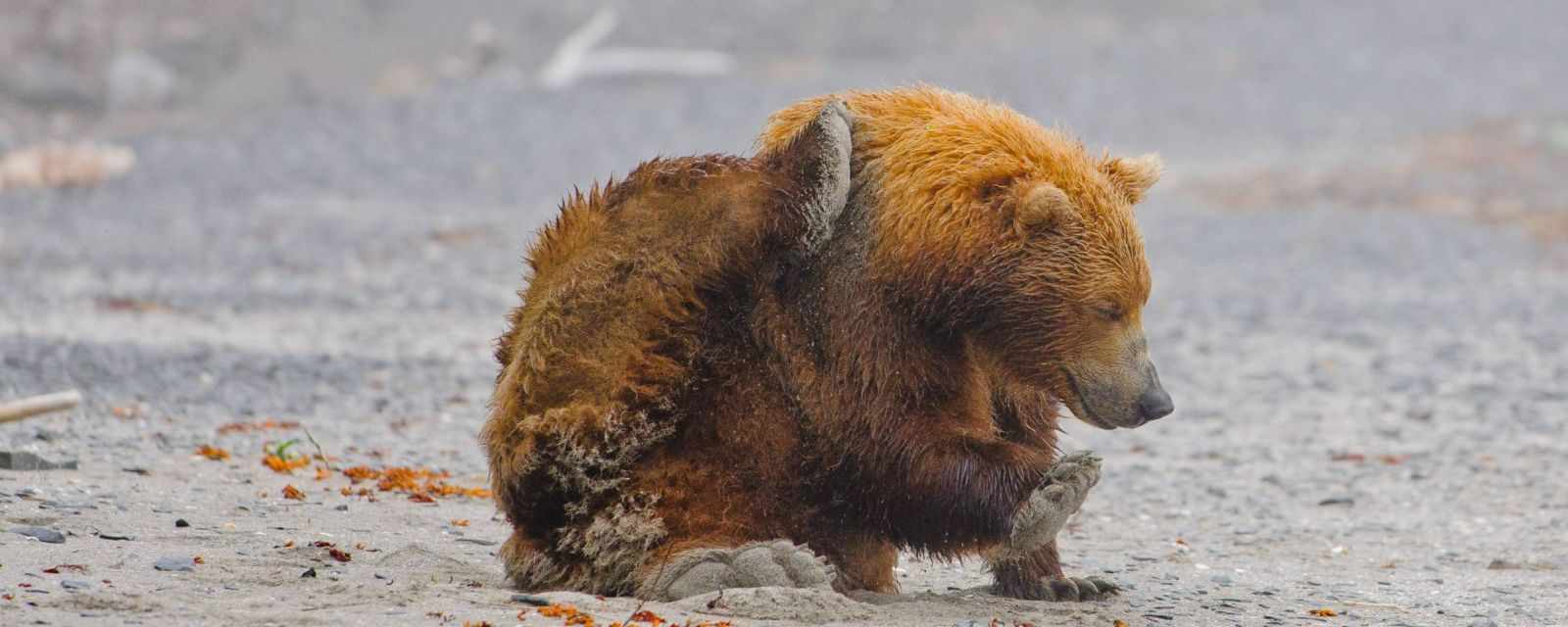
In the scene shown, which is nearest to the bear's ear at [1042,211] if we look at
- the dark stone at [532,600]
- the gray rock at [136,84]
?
the dark stone at [532,600]

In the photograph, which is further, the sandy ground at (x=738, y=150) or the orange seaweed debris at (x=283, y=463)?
the orange seaweed debris at (x=283, y=463)

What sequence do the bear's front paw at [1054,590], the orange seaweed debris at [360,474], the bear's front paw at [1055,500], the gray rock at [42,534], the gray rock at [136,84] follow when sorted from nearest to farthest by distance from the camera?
the bear's front paw at [1055,500] → the gray rock at [42,534] → the bear's front paw at [1054,590] → the orange seaweed debris at [360,474] → the gray rock at [136,84]

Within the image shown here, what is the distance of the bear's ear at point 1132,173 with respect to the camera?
17.8 ft

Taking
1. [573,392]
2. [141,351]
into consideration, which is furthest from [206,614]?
[141,351]

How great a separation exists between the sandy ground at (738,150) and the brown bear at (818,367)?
242 millimetres

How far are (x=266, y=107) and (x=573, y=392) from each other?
20.8 m

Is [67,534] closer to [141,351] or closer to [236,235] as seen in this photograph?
[141,351]

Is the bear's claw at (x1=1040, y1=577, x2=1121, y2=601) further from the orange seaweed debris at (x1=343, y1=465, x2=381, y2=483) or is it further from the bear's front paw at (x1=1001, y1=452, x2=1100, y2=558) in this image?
the orange seaweed debris at (x1=343, y1=465, x2=381, y2=483)

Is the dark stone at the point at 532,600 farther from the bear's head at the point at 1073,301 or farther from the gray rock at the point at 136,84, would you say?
the gray rock at the point at 136,84

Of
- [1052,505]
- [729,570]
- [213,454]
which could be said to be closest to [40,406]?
[729,570]

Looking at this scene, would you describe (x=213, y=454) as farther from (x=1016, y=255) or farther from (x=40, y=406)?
(x=1016, y=255)

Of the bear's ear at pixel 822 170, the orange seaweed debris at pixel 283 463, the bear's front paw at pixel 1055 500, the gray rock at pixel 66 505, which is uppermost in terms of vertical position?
the bear's ear at pixel 822 170

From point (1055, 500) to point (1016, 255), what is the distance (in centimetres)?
68

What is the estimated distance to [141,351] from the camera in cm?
1067
